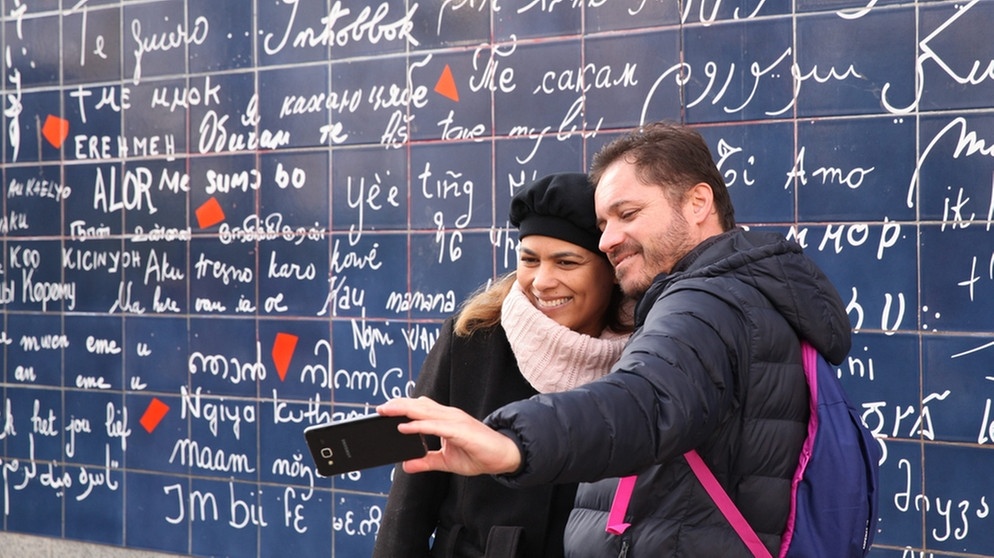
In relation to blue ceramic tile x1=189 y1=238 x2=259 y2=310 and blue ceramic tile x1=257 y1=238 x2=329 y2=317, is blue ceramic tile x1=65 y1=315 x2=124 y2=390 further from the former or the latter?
blue ceramic tile x1=257 y1=238 x2=329 y2=317

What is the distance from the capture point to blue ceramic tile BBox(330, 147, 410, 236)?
189 inches

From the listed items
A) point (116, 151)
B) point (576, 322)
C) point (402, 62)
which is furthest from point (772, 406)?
point (116, 151)

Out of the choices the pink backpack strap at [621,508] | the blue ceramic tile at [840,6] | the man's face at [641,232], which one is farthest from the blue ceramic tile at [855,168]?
the pink backpack strap at [621,508]

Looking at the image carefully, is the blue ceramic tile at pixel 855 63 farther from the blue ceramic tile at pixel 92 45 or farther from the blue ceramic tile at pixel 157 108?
the blue ceramic tile at pixel 92 45

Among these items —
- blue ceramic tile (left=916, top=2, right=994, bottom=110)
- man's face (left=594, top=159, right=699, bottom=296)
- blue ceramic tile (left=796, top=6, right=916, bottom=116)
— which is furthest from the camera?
blue ceramic tile (left=796, top=6, right=916, bottom=116)

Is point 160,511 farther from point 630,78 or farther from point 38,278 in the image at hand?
point 630,78

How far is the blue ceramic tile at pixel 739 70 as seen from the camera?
4005mm

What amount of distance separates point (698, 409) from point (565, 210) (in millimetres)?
1052

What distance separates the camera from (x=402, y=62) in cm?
479

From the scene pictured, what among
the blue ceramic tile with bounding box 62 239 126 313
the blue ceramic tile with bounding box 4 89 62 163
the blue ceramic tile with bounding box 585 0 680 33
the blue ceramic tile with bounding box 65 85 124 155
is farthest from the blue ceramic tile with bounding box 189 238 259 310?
the blue ceramic tile with bounding box 585 0 680 33

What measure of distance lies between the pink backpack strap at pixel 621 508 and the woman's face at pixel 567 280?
870 mm

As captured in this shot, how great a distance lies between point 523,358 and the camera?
277 cm

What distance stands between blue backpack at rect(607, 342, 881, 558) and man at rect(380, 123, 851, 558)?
2 cm

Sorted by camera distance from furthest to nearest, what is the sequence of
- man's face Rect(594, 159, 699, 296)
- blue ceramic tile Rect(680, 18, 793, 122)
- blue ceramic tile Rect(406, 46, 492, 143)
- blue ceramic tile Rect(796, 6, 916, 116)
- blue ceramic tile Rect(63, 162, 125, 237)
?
blue ceramic tile Rect(63, 162, 125, 237)
blue ceramic tile Rect(406, 46, 492, 143)
blue ceramic tile Rect(680, 18, 793, 122)
blue ceramic tile Rect(796, 6, 916, 116)
man's face Rect(594, 159, 699, 296)
